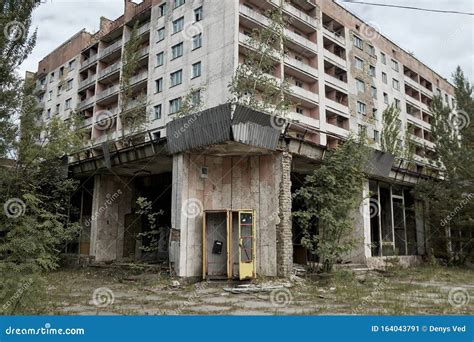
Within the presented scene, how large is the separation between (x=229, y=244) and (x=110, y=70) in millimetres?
31358

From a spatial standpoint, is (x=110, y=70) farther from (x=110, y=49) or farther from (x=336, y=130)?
(x=336, y=130)

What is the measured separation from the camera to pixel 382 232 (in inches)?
784

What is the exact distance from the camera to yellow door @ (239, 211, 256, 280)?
470 inches

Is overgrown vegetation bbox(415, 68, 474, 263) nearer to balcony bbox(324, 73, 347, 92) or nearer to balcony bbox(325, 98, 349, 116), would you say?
balcony bbox(325, 98, 349, 116)

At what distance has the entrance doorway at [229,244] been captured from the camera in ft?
39.6

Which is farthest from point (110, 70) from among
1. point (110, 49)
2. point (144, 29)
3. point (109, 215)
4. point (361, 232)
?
point (361, 232)

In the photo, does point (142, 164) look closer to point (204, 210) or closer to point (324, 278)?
point (204, 210)

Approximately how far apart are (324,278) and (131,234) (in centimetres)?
973

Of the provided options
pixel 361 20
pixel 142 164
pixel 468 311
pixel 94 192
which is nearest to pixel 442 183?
pixel 468 311

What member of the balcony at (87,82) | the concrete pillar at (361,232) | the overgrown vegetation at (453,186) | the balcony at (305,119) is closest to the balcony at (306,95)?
the balcony at (305,119)

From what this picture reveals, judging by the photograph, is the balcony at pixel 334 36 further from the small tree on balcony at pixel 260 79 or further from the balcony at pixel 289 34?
the small tree on balcony at pixel 260 79

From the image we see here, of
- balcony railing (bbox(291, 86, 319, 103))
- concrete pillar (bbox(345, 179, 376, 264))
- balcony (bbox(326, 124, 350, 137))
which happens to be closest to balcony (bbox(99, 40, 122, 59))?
balcony railing (bbox(291, 86, 319, 103))

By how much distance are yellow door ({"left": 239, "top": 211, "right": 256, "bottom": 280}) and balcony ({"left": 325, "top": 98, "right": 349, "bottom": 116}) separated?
24.7m

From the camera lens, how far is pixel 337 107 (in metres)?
35.7
